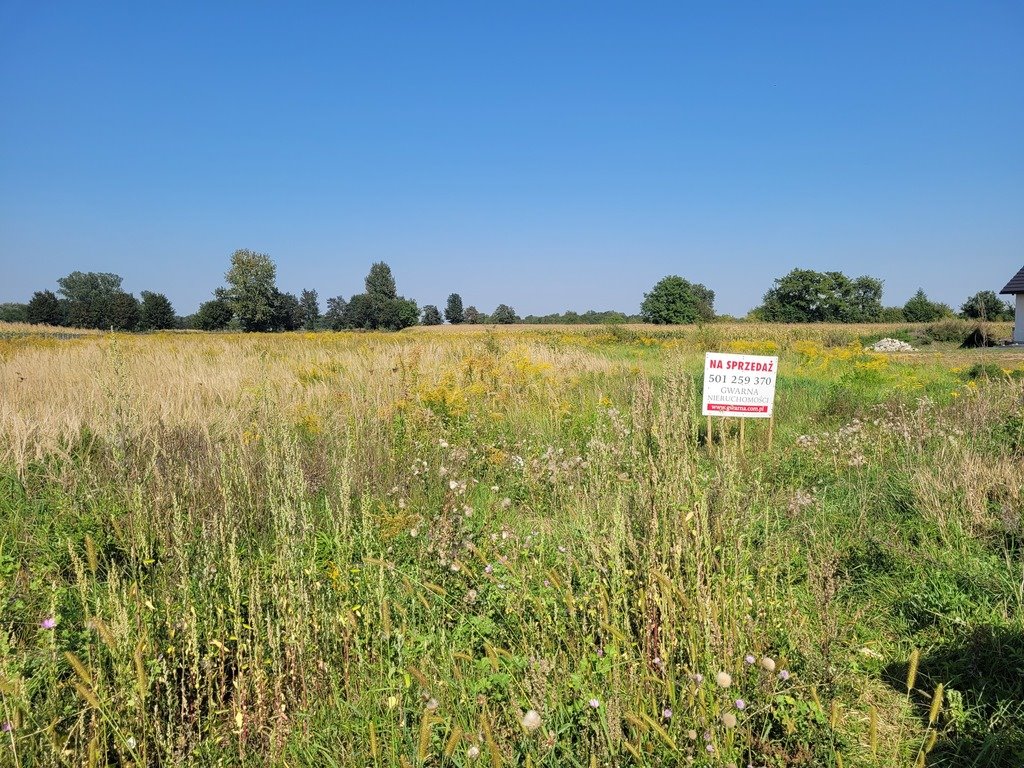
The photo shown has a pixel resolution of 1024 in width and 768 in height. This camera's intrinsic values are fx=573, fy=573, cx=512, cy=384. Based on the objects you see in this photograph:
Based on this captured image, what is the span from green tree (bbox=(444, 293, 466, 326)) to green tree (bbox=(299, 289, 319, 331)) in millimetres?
22428

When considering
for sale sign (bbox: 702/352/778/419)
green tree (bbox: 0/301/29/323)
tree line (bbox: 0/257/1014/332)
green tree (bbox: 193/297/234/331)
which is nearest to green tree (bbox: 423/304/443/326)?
tree line (bbox: 0/257/1014/332)

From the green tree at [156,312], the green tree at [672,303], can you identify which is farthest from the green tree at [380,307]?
the green tree at [672,303]

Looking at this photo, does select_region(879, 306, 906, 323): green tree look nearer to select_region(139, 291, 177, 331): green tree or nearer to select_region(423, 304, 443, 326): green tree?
select_region(423, 304, 443, 326): green tree

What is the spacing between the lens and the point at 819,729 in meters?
2.20

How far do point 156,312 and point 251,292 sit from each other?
17.2 m

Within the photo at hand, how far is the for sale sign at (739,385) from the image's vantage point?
20.0 feet

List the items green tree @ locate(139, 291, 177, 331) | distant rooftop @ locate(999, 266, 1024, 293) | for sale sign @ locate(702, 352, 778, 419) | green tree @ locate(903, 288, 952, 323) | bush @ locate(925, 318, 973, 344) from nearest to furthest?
for sale sign @ locate(702, 352, 778, 419) → distant rooftop @ locate(999, 266, 1024, 293) → bush @ locate(925, 318, 973, 344) → green tree @ locate(903, 288, 952, 323) → green tree @ locate(139, 291, 177, 331)

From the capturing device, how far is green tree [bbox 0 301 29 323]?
86062mm

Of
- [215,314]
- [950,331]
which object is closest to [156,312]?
[215,314]

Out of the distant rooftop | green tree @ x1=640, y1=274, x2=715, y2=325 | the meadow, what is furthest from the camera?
green tree @ x1=640, y1=274, x2=715, y2=325

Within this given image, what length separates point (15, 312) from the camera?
9344cm

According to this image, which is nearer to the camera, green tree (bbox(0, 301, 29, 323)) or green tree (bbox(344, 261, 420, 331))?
green tree (bbox(0, 301, 29, 323))

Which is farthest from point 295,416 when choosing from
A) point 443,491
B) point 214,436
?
point 443,491

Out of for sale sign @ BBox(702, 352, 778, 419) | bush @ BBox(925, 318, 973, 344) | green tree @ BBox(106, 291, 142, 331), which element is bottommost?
for sale sign @ BBox(702, 352, 778, 419)
